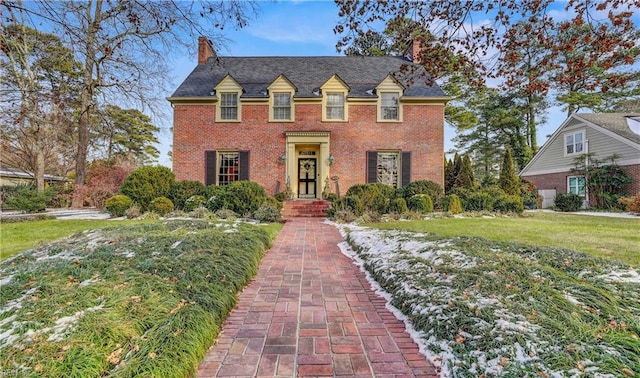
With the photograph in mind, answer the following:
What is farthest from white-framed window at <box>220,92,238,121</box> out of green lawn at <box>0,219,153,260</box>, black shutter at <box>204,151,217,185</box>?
green lawn at <box>0,219,153,260</box>

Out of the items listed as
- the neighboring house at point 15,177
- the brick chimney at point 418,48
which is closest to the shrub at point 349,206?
the brick chimney at point 418,48

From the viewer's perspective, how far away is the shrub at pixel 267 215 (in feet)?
29.7

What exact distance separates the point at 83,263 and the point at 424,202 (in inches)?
369

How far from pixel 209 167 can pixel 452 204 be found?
1034cm

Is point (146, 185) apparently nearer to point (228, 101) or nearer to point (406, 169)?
point (228, 101)

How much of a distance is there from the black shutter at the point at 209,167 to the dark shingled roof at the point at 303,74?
2770 millimetres

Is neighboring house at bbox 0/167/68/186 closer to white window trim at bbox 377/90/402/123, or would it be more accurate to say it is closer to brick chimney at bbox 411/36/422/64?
white window trim at bbox 377/90/402/123

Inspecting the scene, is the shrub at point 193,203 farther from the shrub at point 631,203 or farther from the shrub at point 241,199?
the shrub at point 631,203

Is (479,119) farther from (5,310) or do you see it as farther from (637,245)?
(5,310)

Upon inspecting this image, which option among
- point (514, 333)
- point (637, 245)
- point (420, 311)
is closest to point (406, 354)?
point (420, 311)

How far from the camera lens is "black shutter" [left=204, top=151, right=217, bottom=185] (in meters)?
13.2

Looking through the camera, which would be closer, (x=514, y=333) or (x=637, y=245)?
(x=514, y=333)

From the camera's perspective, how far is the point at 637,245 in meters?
4.88

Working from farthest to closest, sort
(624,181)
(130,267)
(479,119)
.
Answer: (479,119), (624,181), (130,267)
